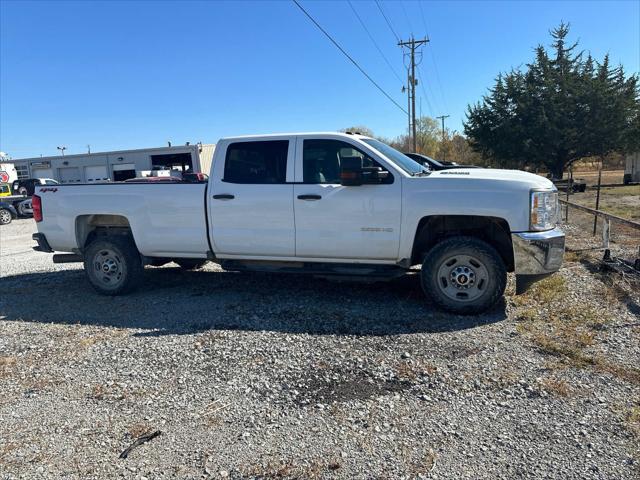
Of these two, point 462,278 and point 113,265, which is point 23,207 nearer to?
point 113,265

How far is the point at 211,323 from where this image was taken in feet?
17.2

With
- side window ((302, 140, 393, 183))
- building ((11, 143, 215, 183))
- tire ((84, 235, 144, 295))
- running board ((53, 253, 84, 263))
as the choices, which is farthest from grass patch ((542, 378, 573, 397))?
building ((11, 143, 215, 183))

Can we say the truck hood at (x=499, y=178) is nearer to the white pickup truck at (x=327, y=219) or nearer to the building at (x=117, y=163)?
the white pickup truck at (x=327, y=219)

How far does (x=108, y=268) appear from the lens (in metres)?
6.54

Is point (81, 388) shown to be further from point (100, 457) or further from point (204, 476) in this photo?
point (204, 476)

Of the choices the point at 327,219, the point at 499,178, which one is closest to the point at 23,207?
the point at 327,219

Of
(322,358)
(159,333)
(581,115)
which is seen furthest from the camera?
(581,115)

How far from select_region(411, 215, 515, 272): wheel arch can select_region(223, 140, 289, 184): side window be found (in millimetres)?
1827

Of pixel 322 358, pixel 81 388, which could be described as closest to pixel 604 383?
pixel 322 358

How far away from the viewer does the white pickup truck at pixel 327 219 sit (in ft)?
16.4

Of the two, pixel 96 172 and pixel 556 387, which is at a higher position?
pixel 96 172

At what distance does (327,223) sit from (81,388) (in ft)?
9.95

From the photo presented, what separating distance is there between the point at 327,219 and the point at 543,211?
240 cm

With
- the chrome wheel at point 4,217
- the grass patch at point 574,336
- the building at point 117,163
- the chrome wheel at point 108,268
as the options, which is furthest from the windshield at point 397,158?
the building at point 117,163
